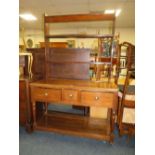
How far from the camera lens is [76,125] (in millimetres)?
2232

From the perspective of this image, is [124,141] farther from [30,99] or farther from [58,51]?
[58,51]

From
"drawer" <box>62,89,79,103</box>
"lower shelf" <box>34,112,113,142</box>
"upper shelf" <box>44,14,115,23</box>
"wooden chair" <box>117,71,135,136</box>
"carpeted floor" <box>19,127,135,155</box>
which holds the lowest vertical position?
"carpeted floor" <box>19,127,135,155</box>

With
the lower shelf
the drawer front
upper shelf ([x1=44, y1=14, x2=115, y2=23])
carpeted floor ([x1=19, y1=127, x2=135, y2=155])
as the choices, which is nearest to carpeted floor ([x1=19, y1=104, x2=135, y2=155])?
carpeted floor ([x1=19, y1=127, x2=135, y2=155])

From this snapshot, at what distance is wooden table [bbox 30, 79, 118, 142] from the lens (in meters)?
1.87

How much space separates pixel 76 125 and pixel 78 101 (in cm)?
48

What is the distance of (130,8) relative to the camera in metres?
4.26

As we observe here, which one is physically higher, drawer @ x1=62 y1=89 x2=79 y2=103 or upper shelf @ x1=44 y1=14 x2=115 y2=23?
upper shelf @ x1=44 y1=14 x2=115 y2=23

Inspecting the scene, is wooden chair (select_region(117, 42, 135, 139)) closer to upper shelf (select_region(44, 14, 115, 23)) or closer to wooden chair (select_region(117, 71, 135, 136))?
wooden chair (select_region(117, 71, 135, 136))

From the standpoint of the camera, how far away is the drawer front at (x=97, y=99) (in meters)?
1.85

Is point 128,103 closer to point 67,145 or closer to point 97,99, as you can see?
point 97,99

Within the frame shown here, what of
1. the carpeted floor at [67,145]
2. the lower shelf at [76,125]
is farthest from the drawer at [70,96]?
the carpeted floor at [67,145]

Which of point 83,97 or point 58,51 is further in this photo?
point 58,51
